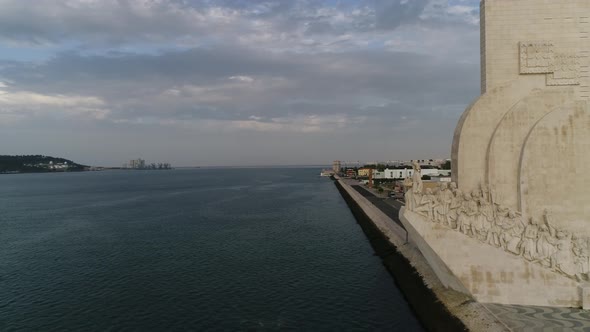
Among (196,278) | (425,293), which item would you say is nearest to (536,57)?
(425,293)

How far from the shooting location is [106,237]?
91.4 ft

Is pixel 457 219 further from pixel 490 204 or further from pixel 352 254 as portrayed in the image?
pixel 352 254

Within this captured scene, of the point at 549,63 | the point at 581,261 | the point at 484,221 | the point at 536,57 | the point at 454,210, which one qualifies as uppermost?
the point at 536,57

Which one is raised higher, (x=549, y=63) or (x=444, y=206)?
(x=549, y=63)

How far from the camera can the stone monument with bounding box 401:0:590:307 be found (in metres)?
11.7

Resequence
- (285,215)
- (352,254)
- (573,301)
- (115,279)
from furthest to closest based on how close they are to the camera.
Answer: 1. (285,215)
2. (352,254)
3. (115,279)
4. (573,301)

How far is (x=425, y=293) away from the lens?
14094mm

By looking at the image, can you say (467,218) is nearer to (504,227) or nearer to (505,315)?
(504,227)

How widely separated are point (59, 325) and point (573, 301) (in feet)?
51.0

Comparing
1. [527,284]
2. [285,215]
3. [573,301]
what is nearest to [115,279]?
[527,284]

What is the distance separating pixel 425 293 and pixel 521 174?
512 cm

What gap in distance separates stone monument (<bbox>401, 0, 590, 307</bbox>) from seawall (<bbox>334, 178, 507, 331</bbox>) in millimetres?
590

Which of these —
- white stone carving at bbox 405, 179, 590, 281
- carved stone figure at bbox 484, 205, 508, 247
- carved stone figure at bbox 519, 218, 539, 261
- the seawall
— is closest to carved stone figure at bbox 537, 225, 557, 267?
white stone carving at bbox 405, 179, 590, 281

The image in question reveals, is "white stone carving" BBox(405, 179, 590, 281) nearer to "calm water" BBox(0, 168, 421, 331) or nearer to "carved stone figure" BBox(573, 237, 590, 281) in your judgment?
"carved stone figure" BBox(573, 237, 590, 281)
